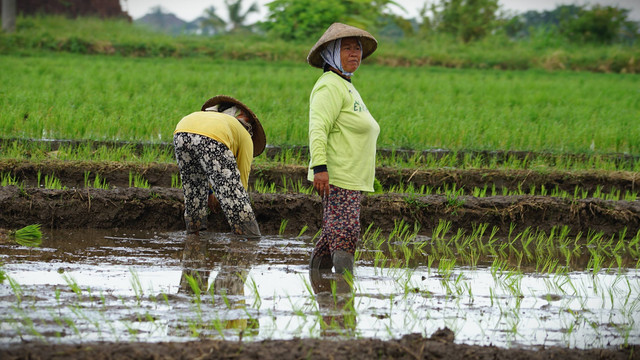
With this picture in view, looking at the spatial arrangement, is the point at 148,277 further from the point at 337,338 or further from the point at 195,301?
the point at 337,338

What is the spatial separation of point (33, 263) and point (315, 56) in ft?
6.35

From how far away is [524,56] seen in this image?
1892 centimetres

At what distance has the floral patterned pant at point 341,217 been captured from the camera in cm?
404

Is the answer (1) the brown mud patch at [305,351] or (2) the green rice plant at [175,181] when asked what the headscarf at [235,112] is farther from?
(1) the brown mud patch at [305,351]

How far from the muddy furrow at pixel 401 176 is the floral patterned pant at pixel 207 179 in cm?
147

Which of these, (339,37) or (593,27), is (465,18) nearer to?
(593,27)

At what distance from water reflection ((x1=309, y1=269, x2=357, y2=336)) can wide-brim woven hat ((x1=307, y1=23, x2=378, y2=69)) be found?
1.19 m

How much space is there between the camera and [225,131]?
4.96 meters

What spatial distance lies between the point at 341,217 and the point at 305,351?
153cm

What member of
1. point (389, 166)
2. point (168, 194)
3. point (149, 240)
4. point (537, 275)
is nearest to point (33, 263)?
point (149, 240)

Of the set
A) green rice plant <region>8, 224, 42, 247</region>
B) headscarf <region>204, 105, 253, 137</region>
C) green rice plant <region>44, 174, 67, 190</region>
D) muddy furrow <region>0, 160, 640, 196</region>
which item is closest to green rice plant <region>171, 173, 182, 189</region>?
muddy furrow <region>0, 160, 640, 196</region>

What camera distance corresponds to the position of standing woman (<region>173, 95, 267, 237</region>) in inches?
195

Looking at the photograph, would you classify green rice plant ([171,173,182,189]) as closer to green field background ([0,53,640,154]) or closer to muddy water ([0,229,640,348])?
green field background ([0,53,640,154])

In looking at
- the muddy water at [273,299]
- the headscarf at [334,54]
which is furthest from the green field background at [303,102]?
the headscarf at [334,54]
